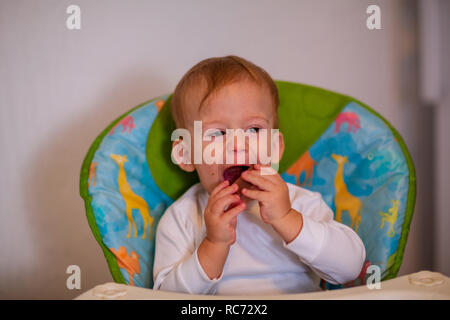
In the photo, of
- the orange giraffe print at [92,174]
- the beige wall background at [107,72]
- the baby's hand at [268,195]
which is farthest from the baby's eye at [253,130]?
the beige wall background at [107,72]

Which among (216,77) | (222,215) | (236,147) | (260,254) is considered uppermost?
(216,77)

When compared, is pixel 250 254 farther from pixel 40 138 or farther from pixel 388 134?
pixel 40 138

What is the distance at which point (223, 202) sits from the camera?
756 mm

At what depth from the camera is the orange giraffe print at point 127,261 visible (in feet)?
2.72

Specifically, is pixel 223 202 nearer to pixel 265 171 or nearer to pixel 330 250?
pixel 265 171

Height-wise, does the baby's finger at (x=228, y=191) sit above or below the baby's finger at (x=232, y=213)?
above

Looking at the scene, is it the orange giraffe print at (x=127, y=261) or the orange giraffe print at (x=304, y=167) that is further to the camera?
the orange giraffe print at (x=304, y=167)

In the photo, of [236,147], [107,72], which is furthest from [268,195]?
[107,72]

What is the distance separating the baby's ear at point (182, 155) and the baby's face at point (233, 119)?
84mm

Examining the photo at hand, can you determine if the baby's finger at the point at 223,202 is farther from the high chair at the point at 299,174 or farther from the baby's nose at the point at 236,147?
the high chair at the point at 299,174

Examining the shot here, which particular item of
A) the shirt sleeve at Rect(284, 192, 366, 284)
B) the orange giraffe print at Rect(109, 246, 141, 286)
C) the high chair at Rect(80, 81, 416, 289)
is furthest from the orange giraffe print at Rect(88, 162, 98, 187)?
the shirt sleeve at Rect(284, 192, 366, 284)

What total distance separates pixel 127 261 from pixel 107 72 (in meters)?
0.71
